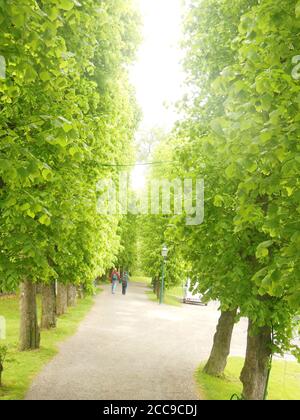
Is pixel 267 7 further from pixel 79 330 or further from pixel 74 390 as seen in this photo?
pixel 79 330

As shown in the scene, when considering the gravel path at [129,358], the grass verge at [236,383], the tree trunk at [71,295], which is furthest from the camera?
the tree trunk at [71,295]

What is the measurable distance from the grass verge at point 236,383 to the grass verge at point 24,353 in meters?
4.87

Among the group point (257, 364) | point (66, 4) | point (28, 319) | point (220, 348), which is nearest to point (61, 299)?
point (28, 319)

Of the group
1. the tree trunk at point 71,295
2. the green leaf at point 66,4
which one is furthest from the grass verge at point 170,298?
the green leaf at point 66,4

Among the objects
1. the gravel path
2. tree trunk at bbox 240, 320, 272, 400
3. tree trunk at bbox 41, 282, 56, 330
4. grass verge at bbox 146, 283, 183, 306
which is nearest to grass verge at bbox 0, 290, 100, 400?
the gravel path

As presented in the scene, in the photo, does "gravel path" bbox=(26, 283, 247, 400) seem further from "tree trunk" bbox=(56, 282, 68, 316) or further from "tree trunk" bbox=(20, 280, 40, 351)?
"tree trunk" bbox=(56, 282, 68, 316)

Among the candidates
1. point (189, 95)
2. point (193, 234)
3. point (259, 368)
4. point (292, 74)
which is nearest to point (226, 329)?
point (259, 368)

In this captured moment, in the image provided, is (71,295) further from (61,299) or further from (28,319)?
(28,319)

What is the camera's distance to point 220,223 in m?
10.5

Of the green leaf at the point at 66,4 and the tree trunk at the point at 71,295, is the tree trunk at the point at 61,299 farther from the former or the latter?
the green leaf at the point at 66,4

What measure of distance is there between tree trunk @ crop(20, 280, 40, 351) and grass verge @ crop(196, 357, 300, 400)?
5.64 m

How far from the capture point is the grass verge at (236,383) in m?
13.4

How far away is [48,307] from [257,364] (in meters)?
10.9

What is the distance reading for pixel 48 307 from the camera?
19.8 m
